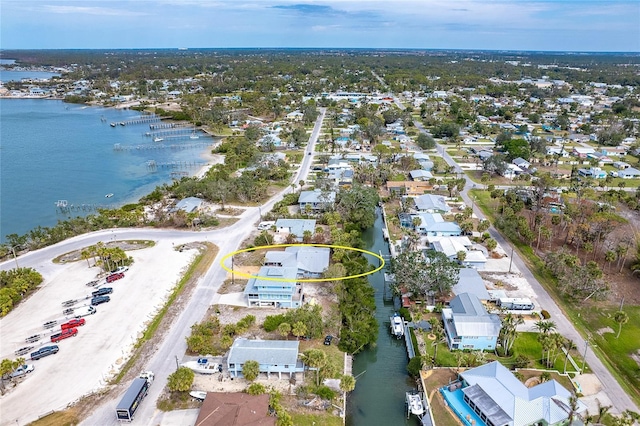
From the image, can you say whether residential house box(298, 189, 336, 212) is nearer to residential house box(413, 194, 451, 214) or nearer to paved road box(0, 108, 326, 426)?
paved road box(0, 108, 326, 426)

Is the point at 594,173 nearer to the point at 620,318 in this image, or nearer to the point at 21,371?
the point at 620,318

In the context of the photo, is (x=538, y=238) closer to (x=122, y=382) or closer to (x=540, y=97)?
(x=122, y=382)

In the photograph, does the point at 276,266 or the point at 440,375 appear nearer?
the point at 440,375

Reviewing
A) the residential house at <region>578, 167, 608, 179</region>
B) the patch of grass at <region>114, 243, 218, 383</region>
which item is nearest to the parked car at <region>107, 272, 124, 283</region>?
the patch of grass at <region>114, 243, 218, 383</region>

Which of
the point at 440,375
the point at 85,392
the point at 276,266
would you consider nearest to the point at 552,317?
the point at 440,375

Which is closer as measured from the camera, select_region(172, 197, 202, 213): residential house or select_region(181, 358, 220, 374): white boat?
select_region(181, 358, 220, 374): white boat
